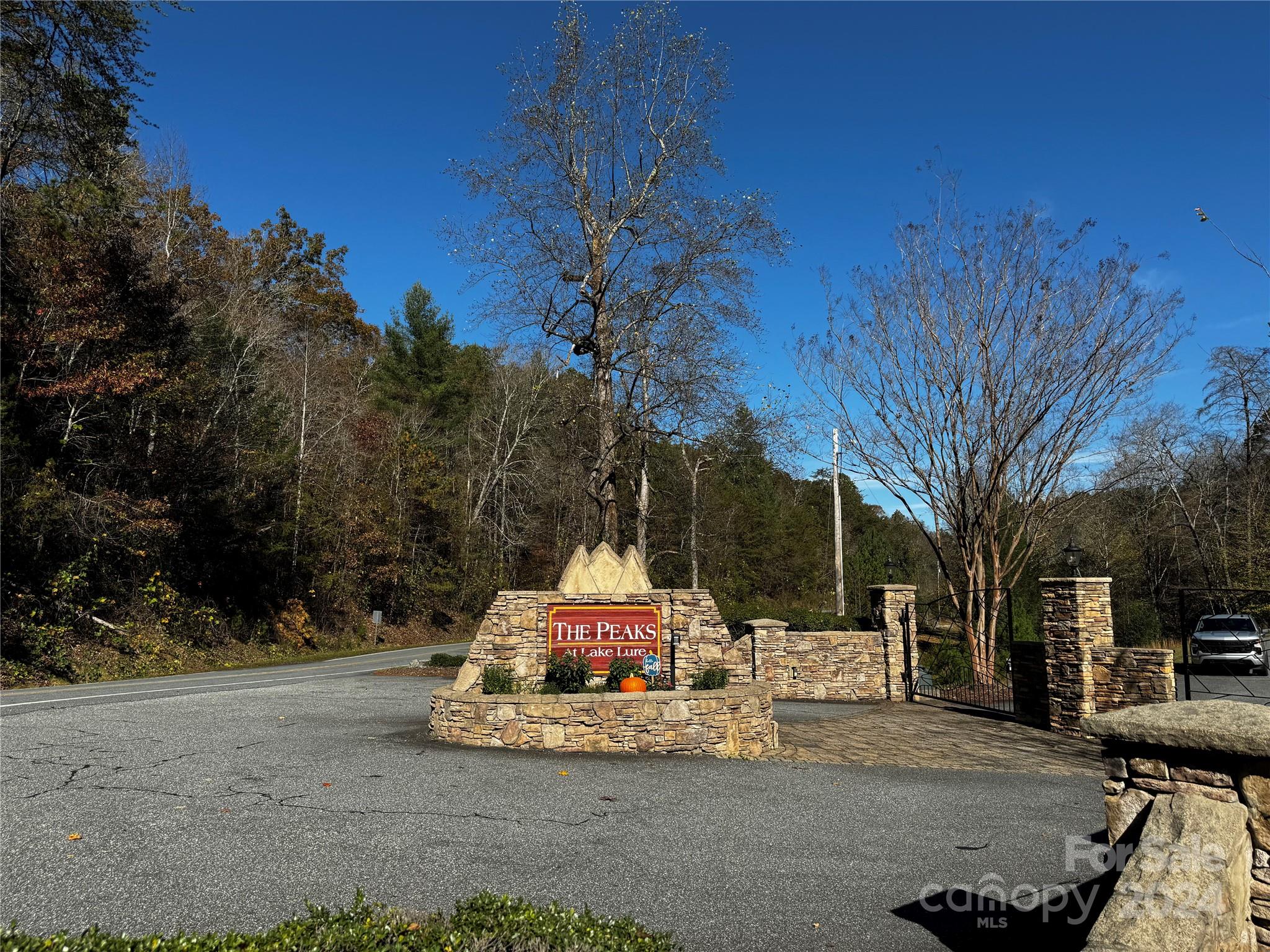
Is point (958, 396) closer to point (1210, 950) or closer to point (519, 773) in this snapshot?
point (519, 773)

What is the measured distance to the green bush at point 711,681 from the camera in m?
9.43

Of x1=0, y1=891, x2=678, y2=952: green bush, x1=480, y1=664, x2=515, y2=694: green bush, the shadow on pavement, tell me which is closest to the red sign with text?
x1=480, y1=664, x2=515, y2=694: green bush

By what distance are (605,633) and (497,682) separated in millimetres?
1794

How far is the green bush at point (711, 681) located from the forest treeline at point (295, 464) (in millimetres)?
6295

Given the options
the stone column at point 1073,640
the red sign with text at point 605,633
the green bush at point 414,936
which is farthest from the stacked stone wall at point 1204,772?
the stone column at point 1073,640

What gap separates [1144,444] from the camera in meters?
30.3

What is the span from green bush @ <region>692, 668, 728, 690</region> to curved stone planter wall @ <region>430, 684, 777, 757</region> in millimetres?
454

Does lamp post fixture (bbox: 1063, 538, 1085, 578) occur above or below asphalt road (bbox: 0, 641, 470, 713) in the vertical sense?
above

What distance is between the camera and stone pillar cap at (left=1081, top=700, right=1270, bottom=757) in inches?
108

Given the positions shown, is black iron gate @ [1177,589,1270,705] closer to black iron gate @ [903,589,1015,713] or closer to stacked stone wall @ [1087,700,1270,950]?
black iron gate @ [903,589,1015,713]

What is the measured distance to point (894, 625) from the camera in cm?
1540

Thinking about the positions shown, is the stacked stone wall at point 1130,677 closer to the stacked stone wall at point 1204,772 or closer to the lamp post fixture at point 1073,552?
the lamp post fixture at point 1073,552

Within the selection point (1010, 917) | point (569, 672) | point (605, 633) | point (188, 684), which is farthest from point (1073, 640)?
point (188, 684)

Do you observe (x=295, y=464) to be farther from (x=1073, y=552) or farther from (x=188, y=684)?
(x=1073, y=552)
